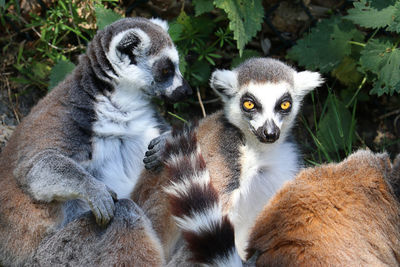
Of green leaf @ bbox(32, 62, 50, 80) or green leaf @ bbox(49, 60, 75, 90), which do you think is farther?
green leaf @ bbox(32, 62, 50, 80)

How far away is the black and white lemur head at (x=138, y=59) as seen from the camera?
4.02 metres

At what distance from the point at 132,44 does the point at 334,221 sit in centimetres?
209

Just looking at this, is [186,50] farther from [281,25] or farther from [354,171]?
[354,171]

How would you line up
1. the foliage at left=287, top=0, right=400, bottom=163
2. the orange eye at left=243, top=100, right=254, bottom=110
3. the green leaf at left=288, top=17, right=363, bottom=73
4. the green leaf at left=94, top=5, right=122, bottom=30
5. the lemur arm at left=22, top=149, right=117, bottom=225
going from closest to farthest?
the lemur arm at left=22, top=149, right=117, bottom=225, the orange eye at left=243, top=100, right=254, bottom=110, the foliage at left=287, top=0, right=400, bottom=163, the green leaf at left=94, top=5, right=122, bottom=30, the green leaf at left=288, top=17, right=363, bottom=73

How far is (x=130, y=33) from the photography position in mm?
4059

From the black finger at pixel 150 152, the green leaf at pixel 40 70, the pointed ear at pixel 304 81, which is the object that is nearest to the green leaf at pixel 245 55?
the pointed ear at pixel 304 81

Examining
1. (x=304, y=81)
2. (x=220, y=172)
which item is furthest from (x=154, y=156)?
(x=304, y=81)

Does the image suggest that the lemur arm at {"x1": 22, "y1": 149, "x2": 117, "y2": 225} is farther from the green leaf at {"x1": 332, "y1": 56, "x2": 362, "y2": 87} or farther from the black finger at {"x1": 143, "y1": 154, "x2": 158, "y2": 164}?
the green leaf at {"x1": 332, "y1": 56, "x2": 362, "y2": 87}

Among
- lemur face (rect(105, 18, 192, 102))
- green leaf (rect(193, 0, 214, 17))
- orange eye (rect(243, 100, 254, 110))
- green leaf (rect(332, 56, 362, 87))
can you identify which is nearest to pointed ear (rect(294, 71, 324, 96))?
orange eye (rect(243, 100, 254, 110))

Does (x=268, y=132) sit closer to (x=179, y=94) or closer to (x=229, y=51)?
(x=179, y=94)

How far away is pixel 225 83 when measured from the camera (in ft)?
13.0

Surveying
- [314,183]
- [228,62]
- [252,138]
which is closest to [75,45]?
[228,62]

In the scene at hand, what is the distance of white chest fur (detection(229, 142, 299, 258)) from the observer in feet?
11.6

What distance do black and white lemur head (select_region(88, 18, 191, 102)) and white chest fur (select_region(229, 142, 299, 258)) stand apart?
2.90 feet
